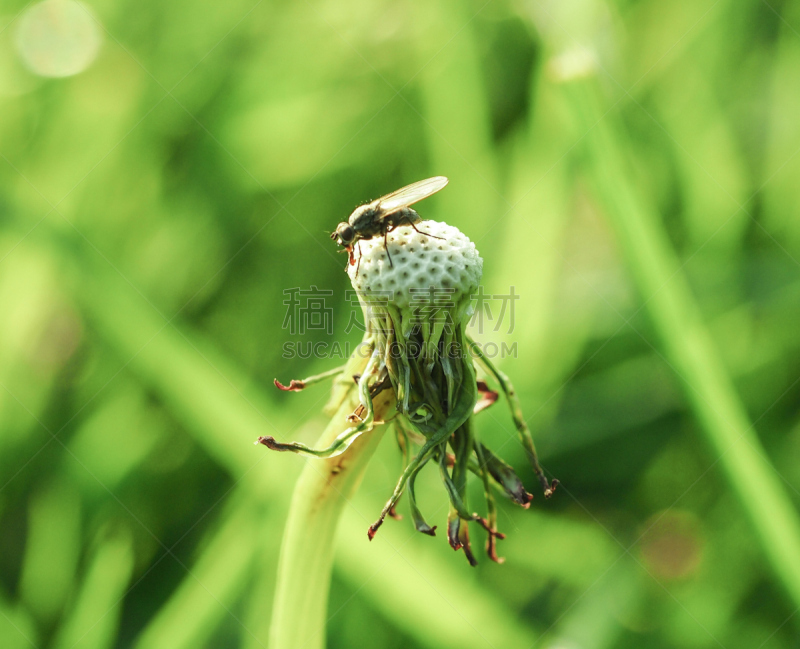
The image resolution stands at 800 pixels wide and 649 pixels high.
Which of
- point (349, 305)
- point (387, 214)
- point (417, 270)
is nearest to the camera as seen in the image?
point (417, 270)

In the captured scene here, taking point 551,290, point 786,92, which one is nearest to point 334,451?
point 551,290

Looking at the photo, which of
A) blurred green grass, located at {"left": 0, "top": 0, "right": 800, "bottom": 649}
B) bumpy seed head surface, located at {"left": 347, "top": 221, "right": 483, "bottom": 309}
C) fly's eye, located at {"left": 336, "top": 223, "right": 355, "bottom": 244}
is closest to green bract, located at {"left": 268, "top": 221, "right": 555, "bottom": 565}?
bumpy seed head surface, located at {"left": 347, "top": 221, "right": 483, "bottom": 309}

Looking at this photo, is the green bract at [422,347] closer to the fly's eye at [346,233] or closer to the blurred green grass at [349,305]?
the fly's eye at [346,233]

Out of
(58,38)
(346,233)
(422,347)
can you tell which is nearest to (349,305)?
(346,233)

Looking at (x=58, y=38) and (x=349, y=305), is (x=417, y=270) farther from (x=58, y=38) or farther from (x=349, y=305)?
(x=58, y=38)

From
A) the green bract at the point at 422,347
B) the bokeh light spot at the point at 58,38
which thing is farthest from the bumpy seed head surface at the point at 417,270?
the bokeh light spot at the point at 58,38

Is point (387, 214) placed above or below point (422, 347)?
above

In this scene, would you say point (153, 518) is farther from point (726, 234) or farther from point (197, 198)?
point (726, 234)
